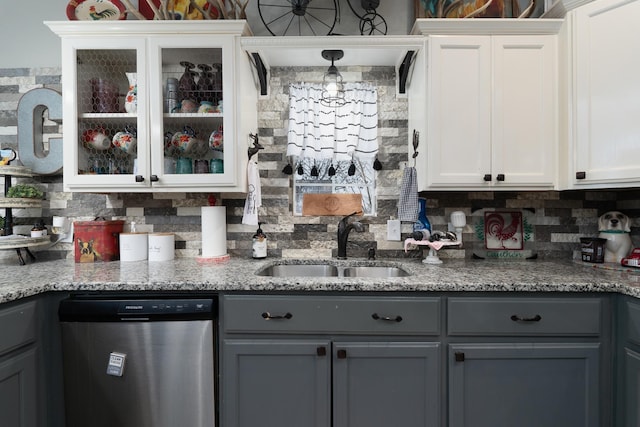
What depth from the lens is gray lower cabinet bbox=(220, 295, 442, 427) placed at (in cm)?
139

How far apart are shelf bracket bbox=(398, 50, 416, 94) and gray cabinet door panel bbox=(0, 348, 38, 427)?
2.27 meters

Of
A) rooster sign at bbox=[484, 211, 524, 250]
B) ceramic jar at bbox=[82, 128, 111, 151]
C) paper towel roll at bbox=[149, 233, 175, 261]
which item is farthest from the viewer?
rooster sign at bbox=[484, 211, 524, 250]

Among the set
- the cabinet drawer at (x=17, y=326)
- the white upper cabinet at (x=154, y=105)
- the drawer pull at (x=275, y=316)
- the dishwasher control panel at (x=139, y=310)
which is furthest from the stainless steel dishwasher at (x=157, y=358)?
the white upper cabinet at (x=154, y=105)

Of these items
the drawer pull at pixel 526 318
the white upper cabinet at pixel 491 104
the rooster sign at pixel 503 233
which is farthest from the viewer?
the rooster sign at pixel 503 233

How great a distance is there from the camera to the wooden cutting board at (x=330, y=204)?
2.06 metres

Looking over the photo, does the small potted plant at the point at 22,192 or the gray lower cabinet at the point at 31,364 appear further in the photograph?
the small potted plant at the point at 22,192

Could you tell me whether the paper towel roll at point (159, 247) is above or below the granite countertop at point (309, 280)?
above

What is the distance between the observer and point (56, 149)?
2049mm

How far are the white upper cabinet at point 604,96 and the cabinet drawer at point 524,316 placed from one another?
2.19 ft

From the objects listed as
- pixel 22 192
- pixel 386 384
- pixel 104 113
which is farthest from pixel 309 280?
pixel 22 192

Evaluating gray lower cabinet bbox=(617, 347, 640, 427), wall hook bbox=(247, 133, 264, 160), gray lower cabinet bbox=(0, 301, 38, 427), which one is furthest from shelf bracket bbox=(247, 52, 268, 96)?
gray lower cabinet bbox=(617, 347, 640, 427)

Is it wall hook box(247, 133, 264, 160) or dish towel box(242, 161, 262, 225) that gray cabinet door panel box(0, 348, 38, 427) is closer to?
dish towel box(242, 161, 262, 225)

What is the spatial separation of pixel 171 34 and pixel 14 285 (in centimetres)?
140

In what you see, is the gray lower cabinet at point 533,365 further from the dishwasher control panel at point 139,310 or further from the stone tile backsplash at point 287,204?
the dishwasher control panel at point 139,310
